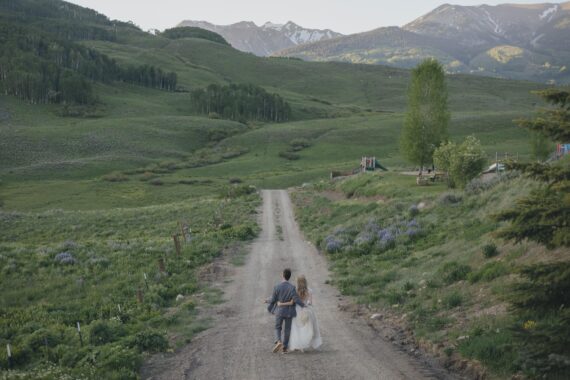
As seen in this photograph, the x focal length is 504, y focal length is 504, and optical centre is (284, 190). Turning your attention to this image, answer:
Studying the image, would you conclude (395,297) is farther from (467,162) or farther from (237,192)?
(237,192)

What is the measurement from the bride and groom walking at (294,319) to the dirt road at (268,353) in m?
0.32

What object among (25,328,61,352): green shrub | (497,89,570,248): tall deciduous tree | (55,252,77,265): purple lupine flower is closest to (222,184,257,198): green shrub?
(55,252,77,265): purple lupine flower

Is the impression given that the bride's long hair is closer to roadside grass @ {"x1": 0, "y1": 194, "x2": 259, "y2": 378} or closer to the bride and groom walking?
the bride and groom walking

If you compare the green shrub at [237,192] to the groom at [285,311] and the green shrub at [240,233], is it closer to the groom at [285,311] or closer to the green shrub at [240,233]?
the green shrub at [240,233]

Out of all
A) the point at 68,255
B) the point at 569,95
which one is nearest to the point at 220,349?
the point at 569,95

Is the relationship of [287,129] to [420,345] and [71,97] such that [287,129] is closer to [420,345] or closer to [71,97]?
[71,97]

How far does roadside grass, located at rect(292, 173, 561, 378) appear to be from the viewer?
12.8 meters

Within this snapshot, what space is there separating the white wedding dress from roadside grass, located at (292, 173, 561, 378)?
3026 millimetres

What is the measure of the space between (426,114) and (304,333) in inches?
1700

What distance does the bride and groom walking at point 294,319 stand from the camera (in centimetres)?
1355

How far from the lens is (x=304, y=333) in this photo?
13555 mm

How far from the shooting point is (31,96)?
16675 centimetres

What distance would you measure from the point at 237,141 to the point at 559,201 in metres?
131

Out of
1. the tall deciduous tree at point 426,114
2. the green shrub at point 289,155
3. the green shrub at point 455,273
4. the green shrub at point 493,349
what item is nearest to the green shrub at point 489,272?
the green shrub at point 455,273
